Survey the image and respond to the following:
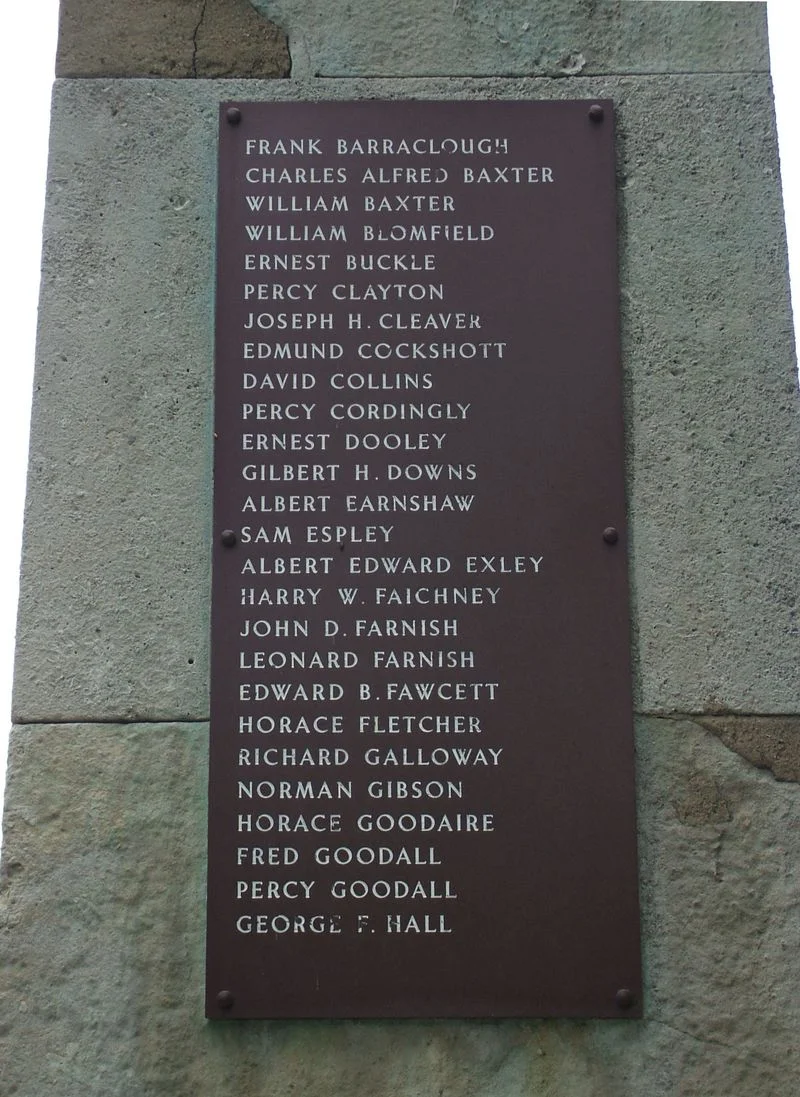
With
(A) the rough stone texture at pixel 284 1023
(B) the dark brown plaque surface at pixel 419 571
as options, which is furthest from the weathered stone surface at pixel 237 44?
(A) the rough stone texture at pixel 284 1023

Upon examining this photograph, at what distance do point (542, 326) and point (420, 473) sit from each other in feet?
1.61

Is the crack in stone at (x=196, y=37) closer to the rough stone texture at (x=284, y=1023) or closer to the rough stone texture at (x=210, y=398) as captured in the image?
the rough stone texture at (x=210, y=398)

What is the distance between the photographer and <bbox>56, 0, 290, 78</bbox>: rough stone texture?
3484 mm

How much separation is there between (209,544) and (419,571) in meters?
0.51

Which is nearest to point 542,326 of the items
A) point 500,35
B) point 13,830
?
point 500,35

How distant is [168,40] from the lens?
3.50 m

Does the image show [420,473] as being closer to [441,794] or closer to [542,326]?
[542,326]

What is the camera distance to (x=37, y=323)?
3.31 m

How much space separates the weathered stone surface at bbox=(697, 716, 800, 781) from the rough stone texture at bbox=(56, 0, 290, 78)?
6.64ft

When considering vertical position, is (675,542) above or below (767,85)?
below

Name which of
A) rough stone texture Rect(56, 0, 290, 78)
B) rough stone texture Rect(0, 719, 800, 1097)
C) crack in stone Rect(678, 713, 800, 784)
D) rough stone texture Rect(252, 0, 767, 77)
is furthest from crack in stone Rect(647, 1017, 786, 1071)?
rough stone texture Rect(56, 0, 290, 78)

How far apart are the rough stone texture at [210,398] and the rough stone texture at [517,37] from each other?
0.05m

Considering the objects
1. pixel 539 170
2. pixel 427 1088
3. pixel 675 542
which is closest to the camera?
pixel 427 1088

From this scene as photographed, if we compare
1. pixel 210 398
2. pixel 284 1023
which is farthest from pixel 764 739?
pixel 210 398
